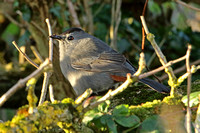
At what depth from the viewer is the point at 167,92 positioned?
300cm

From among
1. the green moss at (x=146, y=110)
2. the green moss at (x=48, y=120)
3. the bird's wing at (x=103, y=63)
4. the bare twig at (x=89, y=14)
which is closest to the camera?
the green moss at (x=48, y=120)

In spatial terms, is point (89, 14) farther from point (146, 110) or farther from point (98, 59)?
point (146, 110)

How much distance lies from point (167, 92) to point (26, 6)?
327 cm

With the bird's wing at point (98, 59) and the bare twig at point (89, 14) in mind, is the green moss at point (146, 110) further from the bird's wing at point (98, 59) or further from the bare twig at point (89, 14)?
the bare twig at point (89, 14)

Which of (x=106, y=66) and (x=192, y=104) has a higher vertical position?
(x=106, y=66)

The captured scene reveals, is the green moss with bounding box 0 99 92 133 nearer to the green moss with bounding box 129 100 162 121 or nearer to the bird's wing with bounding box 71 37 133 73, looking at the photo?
the green moss with bounding box 129 100 162 121

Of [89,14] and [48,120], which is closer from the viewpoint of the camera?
[48,120]

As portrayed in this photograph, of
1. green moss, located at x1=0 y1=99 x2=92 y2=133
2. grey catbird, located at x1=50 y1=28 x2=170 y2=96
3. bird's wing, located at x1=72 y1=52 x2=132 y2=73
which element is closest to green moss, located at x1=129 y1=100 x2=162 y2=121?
green moss, located at x1=0 y1=99 x2=92 y2=133

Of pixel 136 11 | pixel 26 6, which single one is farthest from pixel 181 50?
pixel 26 6

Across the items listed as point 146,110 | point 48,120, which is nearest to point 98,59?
point 146,110

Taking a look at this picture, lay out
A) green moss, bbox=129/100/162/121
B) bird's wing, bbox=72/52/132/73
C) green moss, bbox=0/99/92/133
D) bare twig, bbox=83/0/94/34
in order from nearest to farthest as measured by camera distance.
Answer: green moss, bbox=0/99/92/133 → green moss, bbox=129/100/162/121 → bird's wing, bbox=72/52/132/73 → bare twig, bbox=83/0/94/34

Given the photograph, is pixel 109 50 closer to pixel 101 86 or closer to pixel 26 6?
pixel 101 86

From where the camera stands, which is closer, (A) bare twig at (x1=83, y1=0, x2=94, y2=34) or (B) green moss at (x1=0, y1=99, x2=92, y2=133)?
(B) green moss at (x1=0, y1=99, x2=92, y2=133)

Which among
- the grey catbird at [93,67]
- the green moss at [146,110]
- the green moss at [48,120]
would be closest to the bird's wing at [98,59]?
the grey catbird at [93,67]
